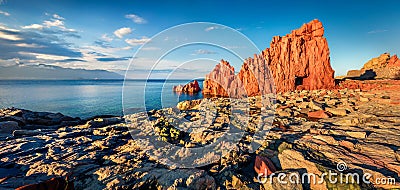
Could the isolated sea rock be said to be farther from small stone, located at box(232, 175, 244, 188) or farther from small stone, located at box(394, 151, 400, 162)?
small stone, located at box(232, 175, 244, 188)

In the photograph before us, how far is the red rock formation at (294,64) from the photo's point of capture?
46.5 meters

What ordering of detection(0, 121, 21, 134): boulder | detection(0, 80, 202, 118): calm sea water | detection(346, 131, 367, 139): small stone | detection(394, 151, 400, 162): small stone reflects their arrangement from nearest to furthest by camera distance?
1. detection(394, 151, 400, 162): small stone
2. detection(346, 131, 367, 139): small stone
3. detection(0, 121, 21, 134): boulder
4. detection(0, 80, 202, 118): calm sea water

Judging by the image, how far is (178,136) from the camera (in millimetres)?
11023

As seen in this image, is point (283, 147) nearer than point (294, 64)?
Yes

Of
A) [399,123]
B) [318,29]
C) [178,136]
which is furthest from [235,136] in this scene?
[318,29]

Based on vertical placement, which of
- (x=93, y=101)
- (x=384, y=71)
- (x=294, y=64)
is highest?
(x=384, y=71)

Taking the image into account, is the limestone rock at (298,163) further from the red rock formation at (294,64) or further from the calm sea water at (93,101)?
the red rock formation at (294,64)

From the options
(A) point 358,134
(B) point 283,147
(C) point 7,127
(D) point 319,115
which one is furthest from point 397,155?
(C) point 7,127

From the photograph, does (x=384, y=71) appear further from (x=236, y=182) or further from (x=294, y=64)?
(x=236, y=182)

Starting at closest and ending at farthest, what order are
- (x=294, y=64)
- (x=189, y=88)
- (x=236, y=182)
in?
(x=236, y=182) < (x=294, y=64) < (x=189, y=88)

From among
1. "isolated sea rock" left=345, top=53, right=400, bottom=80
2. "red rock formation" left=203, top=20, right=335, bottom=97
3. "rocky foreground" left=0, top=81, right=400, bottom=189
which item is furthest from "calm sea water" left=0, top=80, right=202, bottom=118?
"isolated sea rock" left=345, top=53, right=400, bottom=80

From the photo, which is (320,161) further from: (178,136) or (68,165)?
(68,165)

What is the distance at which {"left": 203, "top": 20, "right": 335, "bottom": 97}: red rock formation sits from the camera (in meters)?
46.5

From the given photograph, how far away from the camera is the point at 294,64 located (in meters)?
48.7
